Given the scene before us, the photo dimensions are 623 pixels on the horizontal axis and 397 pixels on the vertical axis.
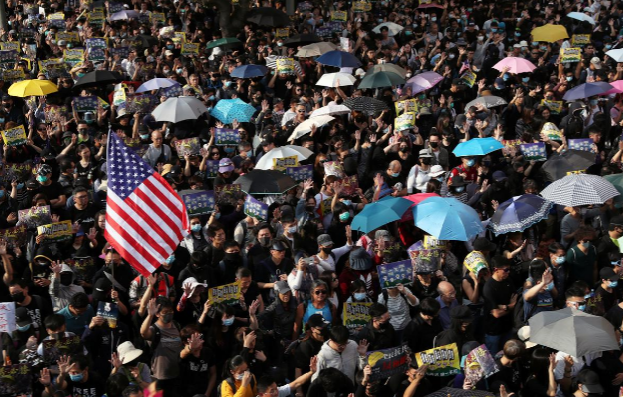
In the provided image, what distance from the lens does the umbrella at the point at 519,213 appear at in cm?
1138

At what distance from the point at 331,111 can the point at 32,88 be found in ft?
17.0

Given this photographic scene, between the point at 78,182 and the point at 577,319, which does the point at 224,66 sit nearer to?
the point at 78,182

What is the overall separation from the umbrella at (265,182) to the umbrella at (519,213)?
267 cm

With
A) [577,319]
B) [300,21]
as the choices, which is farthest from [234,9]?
[577,319]

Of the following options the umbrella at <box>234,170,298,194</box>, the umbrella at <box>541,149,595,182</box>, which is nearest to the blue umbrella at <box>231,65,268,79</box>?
the umbrella at <box>234,170,298,194</box>

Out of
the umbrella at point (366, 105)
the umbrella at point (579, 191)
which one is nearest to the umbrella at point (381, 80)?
the umbrella at point (366, 105)

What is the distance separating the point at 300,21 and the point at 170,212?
13.7 metres

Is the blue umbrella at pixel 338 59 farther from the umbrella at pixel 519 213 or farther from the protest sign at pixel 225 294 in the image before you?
the protest sign at pixel 225 294

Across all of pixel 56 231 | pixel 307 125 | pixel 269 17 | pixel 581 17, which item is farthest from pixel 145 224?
pixel 581 17

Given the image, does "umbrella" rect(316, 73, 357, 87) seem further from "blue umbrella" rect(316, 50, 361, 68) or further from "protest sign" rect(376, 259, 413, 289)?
"protest sign" rect(376, 259, 413, 289)

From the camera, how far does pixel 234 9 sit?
21.2 metres

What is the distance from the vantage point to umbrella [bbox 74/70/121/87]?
1638 centimetres

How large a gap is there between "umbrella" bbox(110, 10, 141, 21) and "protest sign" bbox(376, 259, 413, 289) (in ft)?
43.3

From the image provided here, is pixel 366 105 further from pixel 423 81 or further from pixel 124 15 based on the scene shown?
pixel 124 15
